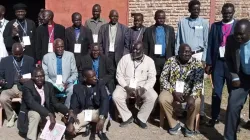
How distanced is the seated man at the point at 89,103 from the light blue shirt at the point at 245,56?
7.31 feet

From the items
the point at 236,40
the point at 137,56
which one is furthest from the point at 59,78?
the point at 236,40

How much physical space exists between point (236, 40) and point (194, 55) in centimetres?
131

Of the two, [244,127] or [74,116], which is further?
[244,127]

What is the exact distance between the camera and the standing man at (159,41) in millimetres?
7027

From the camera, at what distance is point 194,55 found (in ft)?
22.1

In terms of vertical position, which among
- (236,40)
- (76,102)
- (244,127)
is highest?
(236,40)

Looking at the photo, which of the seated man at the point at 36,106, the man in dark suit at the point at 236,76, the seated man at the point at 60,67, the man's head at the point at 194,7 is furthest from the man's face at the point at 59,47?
the man in dark suit at the point at 236,76

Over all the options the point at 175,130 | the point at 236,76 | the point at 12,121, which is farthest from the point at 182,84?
the point at 12,121

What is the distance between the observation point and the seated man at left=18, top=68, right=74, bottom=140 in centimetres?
589

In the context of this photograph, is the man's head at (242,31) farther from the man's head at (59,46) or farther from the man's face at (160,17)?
the man's head at (59,46)

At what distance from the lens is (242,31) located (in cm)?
531

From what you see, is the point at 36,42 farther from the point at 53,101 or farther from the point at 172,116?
the point at 172,116

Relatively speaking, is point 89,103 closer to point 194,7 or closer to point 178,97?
point 178,97

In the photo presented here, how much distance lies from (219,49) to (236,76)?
0.89 meters
